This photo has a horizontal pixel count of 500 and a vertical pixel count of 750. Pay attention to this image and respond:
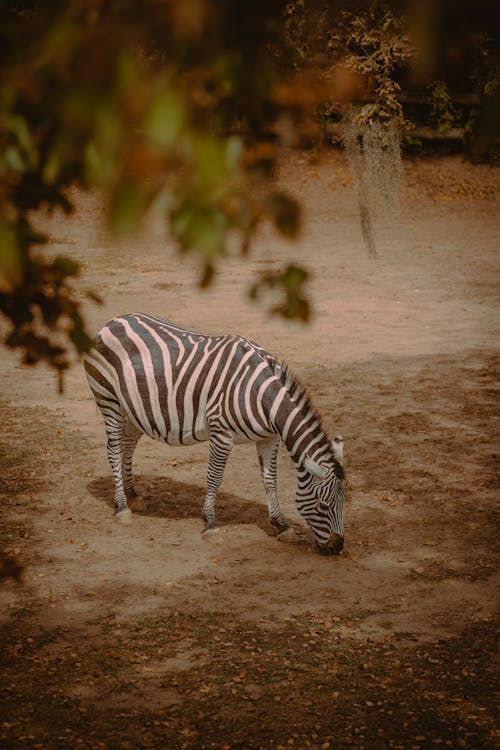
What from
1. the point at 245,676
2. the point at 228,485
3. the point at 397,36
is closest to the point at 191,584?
the point at 245,676

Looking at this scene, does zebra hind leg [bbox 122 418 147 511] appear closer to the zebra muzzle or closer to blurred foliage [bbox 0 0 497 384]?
the zebra muzzle

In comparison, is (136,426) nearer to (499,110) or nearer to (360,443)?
(360,443)

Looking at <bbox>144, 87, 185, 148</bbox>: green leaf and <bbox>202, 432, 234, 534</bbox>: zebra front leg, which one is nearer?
<bbox>144, 87, 185, 148</bbox>: green leaf

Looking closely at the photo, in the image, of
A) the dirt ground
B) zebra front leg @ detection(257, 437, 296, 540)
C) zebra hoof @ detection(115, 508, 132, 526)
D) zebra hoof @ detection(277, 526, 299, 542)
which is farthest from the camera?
zebra hoof @ detection(115, 508, 132, 526)

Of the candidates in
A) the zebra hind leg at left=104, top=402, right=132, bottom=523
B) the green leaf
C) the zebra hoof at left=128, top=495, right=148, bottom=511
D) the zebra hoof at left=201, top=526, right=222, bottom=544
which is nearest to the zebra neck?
the zebra hoof at left=201, top=526, right=222, bottom=544

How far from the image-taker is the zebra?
6406 mm

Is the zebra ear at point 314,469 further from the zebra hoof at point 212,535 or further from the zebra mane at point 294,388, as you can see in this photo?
the zebra hoof at point 212,535

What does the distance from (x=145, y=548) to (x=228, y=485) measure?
4.76 ft

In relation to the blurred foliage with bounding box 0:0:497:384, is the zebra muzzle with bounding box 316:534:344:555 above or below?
below

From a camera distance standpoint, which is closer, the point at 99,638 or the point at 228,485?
the point at 99,638

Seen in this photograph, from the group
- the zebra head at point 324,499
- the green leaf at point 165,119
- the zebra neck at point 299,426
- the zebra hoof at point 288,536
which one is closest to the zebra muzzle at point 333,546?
the zebra head at point 324,499

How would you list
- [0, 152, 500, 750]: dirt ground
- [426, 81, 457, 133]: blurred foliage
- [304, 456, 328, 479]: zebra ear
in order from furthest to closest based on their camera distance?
[426, 81, 457, 133]: blurred foliage → [304, 456, 328, 479]: zebra ear → [0, 152, 500, 750]: dirt ground

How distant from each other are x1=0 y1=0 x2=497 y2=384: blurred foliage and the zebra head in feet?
14.4

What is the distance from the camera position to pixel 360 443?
8.67 m
